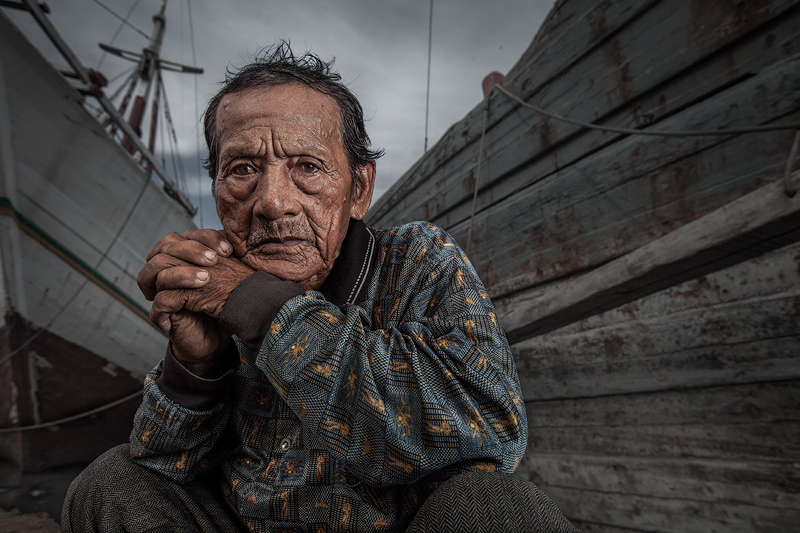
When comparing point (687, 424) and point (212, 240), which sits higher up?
point (212, 240)

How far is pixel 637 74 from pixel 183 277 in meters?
2.46

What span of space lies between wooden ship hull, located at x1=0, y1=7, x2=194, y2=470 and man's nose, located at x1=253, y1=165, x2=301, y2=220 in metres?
4.77

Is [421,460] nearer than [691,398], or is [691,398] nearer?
[421,460]

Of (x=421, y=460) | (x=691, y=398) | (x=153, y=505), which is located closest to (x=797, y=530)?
(x=691, y=398)

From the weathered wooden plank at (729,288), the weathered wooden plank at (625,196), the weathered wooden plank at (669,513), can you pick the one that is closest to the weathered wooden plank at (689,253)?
the weathered wooden plank at (729,288)

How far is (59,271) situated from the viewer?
4.95 meters

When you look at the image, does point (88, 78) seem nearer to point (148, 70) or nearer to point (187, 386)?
point (187, 386)

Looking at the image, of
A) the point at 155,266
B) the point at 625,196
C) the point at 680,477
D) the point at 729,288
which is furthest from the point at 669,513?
the point at 155,266

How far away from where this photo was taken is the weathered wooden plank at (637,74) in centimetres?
168

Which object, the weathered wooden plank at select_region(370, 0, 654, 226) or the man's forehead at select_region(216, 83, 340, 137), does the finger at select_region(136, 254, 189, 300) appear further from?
the weathered wooden plank at select_region(370, 0, 654, 226)

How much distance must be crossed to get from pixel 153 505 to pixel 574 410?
2.12 m

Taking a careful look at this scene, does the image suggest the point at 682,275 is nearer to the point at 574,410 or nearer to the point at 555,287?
the point at 555,287

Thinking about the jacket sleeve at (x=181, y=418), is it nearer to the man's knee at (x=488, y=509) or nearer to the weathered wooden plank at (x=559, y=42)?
the man's knee at (x=488, y=509)

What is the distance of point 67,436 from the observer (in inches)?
176
